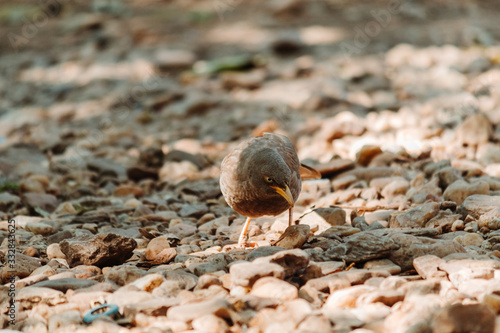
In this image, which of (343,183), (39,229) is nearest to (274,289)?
(39,229)

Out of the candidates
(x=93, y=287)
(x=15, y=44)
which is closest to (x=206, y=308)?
(x=93, y=287)

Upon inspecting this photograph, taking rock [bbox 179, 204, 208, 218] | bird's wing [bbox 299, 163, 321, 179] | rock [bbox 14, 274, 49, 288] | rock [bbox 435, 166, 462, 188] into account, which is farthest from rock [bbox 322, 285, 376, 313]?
rock [bbox 179, 204, 208, 218]

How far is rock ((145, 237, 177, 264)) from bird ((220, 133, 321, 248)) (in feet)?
2.00

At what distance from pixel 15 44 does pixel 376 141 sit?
10302 mm

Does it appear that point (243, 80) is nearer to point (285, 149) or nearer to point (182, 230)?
point (285, 149)

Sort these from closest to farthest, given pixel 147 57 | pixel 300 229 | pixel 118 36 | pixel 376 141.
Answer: pixel 300 229, pixel 376 141, pixel 147 57, pixel 118 36

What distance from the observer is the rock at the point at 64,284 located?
12.5 ft

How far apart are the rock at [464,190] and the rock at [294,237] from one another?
5.12 ft

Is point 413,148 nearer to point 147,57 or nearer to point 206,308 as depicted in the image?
point 206,308

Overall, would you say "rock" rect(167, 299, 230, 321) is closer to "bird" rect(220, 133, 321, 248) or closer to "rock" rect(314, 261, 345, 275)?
"rock" rect(314, 261, 345, 275)

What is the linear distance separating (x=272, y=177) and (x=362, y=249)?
0.91 meters

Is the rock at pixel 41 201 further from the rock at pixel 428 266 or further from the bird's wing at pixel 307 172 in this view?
the rock at pixel 428 266

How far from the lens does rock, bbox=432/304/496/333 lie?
109 inches

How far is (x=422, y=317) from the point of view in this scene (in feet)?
9.98
